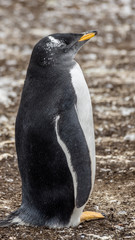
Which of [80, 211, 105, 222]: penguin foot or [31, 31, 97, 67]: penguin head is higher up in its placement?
[31, 31, 97, 67]: penguin head

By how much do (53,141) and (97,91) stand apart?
3756 mm

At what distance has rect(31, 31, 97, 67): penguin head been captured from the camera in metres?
3.02

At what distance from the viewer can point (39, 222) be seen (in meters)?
3.07

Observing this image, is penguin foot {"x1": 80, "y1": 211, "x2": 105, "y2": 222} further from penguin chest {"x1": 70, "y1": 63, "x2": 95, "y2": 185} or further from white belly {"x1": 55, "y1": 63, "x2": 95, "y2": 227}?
penguin chest {"x1": 70, "y1": 63, "x2": 95, "y2": 185}

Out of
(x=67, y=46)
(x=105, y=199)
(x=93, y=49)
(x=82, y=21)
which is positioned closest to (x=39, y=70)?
(x=67, y=46)

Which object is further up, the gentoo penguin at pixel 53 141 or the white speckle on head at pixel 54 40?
the white speckle on head at pixel 54 40

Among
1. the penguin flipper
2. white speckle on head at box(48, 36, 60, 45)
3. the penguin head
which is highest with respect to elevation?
white speckle on head at box(48, 36, 60, 45)

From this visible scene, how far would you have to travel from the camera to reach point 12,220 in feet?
10.1

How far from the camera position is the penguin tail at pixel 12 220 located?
3.04 m

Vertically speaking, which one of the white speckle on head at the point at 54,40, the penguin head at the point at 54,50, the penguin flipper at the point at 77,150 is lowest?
the penguin flipper at the point at 77,150

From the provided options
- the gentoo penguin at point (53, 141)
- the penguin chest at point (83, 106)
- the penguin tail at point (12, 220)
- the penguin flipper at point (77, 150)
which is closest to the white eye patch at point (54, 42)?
the gentoo penguin at point (53, 141)

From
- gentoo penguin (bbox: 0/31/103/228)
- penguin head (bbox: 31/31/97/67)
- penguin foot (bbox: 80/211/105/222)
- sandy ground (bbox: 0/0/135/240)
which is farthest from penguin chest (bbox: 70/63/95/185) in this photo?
sandy ground (bbox: 0/0/135/240)

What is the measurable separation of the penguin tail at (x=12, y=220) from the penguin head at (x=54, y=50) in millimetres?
959

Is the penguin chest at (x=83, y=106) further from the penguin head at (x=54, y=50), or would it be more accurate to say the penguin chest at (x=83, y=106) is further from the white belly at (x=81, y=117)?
the penguin head at (x=54, y=50)
